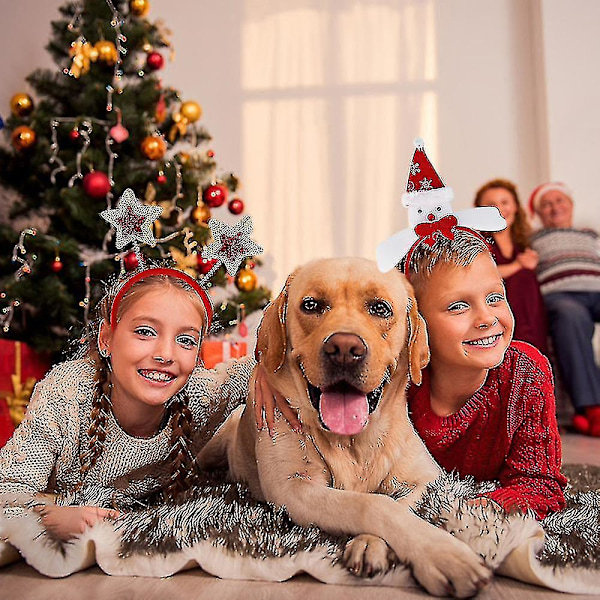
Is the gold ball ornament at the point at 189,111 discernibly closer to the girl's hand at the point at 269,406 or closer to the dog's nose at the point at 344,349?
the girl's hand at the point at 269,406

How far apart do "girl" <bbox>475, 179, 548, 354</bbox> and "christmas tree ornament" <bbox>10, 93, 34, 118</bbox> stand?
8.91 feet

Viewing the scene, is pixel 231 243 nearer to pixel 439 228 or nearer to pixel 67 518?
pixel 439 228

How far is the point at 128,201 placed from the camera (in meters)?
1.70

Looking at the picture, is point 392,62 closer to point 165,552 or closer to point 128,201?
point 128,201

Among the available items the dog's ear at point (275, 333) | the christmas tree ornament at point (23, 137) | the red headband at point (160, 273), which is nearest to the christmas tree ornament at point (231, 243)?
the red headband at point (160, 273)

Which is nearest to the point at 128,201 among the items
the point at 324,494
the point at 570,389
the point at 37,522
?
the point at 37,522

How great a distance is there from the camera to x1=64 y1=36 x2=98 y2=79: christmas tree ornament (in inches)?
128

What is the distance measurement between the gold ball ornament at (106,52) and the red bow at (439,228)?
2.46 meters

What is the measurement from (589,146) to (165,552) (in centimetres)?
466

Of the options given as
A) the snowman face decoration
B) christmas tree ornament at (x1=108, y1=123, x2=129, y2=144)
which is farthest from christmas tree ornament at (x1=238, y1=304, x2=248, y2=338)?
the snowman face decoration

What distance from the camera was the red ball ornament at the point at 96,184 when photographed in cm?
310

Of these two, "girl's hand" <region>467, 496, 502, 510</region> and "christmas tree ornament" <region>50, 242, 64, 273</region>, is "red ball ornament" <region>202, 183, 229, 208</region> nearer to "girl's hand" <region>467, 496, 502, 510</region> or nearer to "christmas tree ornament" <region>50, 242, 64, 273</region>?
"christmas tree ornament" <region>50, 242, 64, 273</region>

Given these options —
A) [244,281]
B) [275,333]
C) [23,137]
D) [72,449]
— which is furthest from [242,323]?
[275,333]

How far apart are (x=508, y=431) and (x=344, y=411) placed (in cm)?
46
